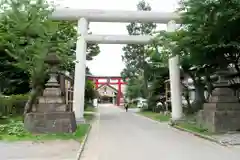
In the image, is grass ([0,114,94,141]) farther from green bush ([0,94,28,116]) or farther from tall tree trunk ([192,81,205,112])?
tall tree trunk ([192,81,205,112])

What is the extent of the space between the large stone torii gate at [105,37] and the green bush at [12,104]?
448 centimetres

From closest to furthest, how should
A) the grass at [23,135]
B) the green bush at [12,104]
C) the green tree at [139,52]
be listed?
the grass at [23,135] → the green bush at [12,104] → the green tree at [139,52]

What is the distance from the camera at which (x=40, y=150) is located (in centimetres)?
→ 1063

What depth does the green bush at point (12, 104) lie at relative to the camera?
74.0ft

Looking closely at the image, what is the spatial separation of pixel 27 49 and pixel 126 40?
8342 millimetres

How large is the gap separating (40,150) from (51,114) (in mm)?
3797

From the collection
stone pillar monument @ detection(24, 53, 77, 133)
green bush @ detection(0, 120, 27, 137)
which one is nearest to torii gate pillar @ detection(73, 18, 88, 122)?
stone pillar monument @ detection(24, 53, 77, 133)

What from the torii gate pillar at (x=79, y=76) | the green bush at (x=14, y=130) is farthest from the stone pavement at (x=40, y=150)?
the torii gate pillar at (x=79, y=76)

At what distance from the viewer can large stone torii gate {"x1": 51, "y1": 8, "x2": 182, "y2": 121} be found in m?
21.3

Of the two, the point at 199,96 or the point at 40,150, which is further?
the point at 199,96

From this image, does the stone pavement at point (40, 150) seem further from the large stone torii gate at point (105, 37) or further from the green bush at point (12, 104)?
the green bush at point (12, 104)

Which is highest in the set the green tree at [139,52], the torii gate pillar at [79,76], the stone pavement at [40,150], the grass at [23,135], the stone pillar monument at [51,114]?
the green tree at [139,52]

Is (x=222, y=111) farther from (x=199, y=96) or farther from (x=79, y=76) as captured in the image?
(x=199, y=96)

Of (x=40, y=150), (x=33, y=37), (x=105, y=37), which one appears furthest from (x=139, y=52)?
(x=40, y=150)
